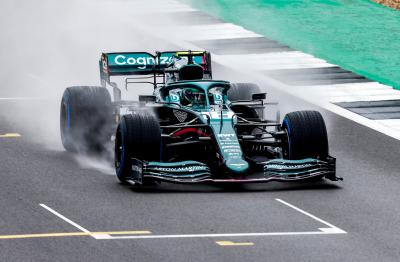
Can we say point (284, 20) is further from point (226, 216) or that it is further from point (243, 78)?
point (226, 216)

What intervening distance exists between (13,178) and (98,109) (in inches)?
90.4

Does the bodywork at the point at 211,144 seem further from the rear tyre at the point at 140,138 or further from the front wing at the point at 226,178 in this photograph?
the rear tyre at the point at 140,138

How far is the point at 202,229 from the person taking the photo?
18.5 m

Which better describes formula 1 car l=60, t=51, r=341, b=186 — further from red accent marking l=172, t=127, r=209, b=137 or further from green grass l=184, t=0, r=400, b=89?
green grass l=184, t=0, r=400, b=89

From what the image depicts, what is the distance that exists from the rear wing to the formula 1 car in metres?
0.37

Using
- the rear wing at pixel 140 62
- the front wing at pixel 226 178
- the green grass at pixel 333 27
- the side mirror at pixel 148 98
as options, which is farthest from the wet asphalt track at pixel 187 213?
the green grass at pixel 333 27

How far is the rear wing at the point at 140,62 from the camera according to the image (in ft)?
81.0

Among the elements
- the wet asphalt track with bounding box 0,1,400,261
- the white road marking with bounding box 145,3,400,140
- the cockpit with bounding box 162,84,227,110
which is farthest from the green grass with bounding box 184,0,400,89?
the cockpit with bounding box 162,84,227,110

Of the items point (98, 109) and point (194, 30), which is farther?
point (194, 30)

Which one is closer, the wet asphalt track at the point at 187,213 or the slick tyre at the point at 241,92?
the wet asphalt track at the point at 187,213

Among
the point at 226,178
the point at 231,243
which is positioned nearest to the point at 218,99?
the point at 226,178

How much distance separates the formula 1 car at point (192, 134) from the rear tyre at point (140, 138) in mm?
14

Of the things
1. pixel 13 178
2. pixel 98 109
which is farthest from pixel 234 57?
pixel 13 178

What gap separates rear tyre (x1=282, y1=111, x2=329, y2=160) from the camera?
2145cm
